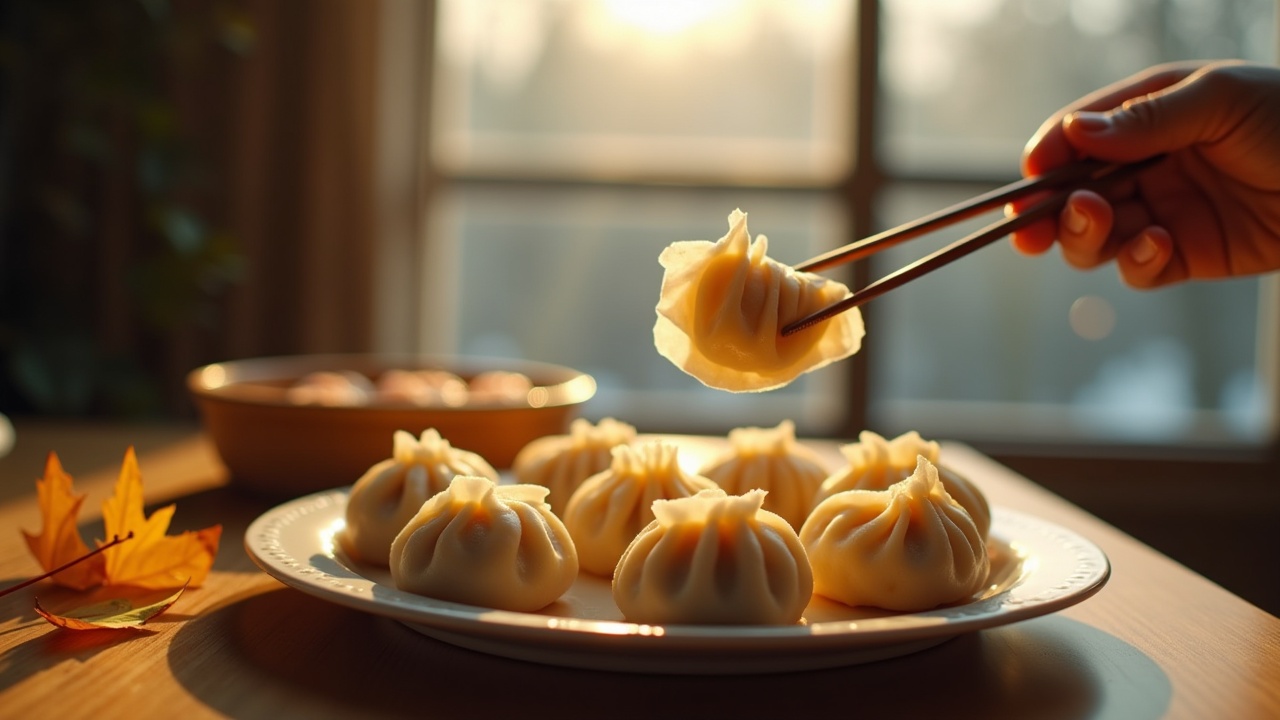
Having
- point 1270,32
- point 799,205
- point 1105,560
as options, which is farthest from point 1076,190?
point 1270,32

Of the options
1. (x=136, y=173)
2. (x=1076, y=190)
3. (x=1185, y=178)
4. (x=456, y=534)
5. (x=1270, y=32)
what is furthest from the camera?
(x=1270, y=32)

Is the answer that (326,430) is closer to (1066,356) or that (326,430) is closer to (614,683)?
(614,683)

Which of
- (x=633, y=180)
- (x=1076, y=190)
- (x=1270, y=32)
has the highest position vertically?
(x=1270, y=32)

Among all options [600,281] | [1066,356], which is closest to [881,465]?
[600,281]

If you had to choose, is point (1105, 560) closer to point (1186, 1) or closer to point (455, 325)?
point (455, 325)

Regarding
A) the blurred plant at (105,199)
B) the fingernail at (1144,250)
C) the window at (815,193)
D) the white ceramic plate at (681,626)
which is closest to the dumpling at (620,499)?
the white ceramic plate at (681,626)

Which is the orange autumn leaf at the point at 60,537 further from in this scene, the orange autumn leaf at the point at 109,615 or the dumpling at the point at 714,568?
the dumpling at the point at 714,568
